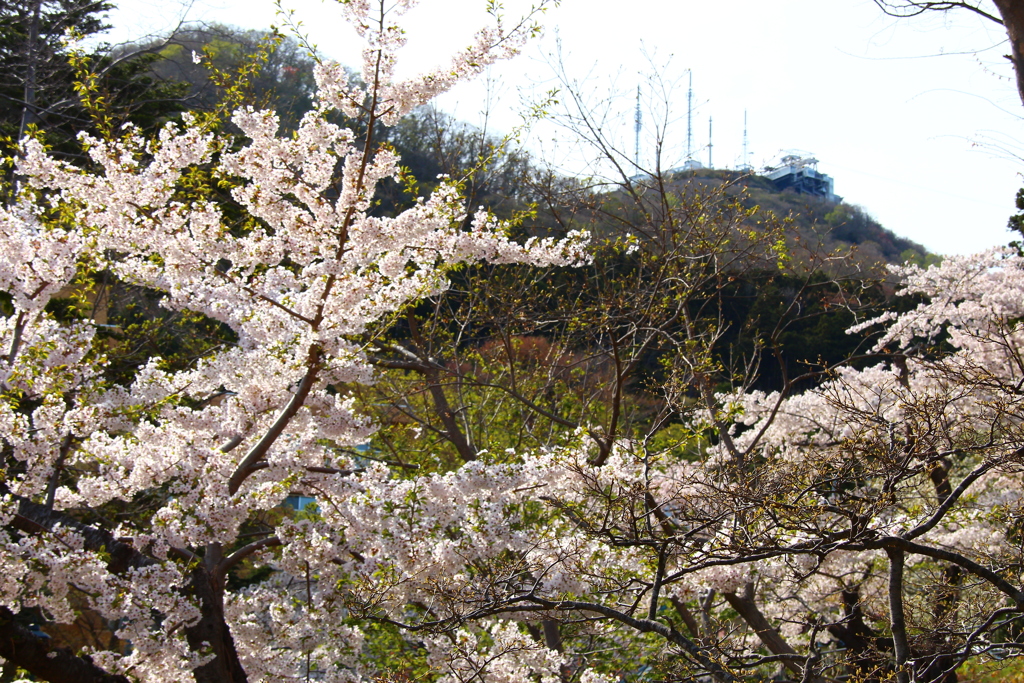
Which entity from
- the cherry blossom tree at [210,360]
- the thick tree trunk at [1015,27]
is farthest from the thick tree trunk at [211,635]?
the thick tree trunk at [1015,27]

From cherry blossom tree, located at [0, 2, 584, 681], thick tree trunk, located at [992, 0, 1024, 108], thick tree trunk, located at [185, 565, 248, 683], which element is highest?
thick tree trunk, located at [992, 0, 1024, 108]

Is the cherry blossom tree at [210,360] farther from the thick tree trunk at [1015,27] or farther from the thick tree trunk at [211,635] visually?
the thick tree trunk at [1015,27]

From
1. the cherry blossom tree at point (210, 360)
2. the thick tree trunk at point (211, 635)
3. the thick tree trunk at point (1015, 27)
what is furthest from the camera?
the thick tree trunk at point (211, 635)

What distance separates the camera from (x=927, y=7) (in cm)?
334

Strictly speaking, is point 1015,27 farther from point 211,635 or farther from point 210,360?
point 211,635

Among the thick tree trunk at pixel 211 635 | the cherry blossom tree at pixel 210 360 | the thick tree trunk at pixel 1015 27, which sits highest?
the thick tree trunk at pixel 1015 27

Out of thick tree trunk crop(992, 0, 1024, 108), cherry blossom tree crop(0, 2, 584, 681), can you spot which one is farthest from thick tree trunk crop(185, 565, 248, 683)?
thick tree trunk crop(992, 0, 1024, 108)

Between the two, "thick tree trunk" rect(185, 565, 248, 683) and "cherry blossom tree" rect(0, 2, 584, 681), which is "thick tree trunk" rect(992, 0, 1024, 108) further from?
"thick tree trunk" rect(185, 565, 248, 683)

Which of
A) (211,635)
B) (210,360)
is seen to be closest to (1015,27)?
(210,360)

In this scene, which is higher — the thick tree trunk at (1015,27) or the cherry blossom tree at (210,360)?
the thick tree trunk at (1015,27)

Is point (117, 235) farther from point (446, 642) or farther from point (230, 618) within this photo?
point (446, 642)

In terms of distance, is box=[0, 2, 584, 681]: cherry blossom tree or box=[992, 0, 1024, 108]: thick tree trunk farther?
box=[0, 2, 584, 681]: cherry blossom tree

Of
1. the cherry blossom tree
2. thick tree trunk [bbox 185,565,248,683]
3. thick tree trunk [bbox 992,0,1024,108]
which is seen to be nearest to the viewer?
thick tree trunk [bbox 992,0,1024,108]

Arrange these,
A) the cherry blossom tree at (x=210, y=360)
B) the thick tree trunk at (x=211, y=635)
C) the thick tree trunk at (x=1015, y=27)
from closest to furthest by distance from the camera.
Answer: the thick tree trunk at (x=1015, y=27)
the cherry blossom tree at (x=210, y=360)
the thick tree trunk at (x=211, y=635)
